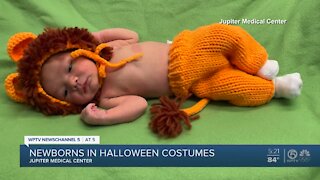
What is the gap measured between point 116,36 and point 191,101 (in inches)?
12.5

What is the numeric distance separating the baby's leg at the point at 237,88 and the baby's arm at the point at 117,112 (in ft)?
0.58

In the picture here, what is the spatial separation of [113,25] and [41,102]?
1.44 feet

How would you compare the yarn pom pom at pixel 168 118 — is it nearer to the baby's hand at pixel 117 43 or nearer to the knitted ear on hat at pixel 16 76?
the baby's hand at pixel 117 43

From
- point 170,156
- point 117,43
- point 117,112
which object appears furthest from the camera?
point 117,43

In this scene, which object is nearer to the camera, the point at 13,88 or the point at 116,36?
the point at 13,88

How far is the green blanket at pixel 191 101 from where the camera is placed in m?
1.04

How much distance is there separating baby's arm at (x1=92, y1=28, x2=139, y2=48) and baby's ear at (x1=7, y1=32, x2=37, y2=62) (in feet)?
0.66

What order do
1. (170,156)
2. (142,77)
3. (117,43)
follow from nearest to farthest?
(170,156) → (142,77) → (117,43)

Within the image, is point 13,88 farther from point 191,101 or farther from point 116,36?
point 191,101

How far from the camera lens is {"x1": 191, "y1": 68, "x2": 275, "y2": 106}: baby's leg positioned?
4.02 feet

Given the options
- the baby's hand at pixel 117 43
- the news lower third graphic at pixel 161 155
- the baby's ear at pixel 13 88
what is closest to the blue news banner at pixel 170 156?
the news lower third graphic at pixel 161 155

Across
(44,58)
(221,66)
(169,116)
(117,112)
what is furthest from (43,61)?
(221,66)

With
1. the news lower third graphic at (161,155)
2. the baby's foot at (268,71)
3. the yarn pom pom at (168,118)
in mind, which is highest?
the baby's foot at (268,71)

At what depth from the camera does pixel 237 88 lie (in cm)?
122
